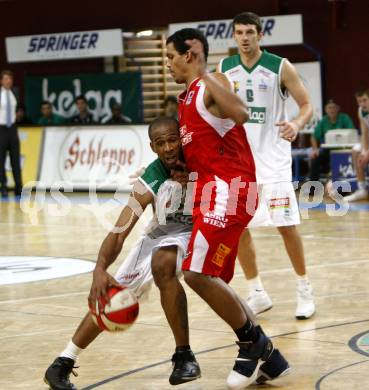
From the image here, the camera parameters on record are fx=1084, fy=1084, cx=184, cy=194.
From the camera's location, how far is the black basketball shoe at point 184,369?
593 cm

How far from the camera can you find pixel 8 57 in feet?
83.0

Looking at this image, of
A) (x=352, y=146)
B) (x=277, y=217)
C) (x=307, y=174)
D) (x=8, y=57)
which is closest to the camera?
(x=277, y=217)

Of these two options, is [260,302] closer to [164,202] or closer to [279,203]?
[279,203]

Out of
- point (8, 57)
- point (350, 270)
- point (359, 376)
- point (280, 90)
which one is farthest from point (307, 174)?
point (359, 376)

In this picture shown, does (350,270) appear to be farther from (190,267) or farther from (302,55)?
(302,55)

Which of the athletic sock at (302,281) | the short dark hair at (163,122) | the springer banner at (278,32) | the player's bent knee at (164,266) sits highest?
the springer banner at (278,32)

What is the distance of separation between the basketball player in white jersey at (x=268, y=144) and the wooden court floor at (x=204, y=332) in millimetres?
296

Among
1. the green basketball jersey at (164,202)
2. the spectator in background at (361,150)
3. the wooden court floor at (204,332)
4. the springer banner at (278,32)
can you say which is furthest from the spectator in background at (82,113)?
the green basketball jersey at (164,202)

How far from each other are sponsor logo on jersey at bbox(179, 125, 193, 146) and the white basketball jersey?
2.20 m

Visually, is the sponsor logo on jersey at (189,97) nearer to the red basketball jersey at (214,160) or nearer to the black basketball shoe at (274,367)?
the red basketball jersey at (214,160)

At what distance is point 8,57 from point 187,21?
15.3 feet

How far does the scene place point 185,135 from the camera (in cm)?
607

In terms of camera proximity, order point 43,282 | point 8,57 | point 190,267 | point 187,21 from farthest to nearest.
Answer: point 8,57, point 187,21, point 43,282, point 190,267

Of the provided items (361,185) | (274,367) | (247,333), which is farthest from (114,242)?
(361,185)
